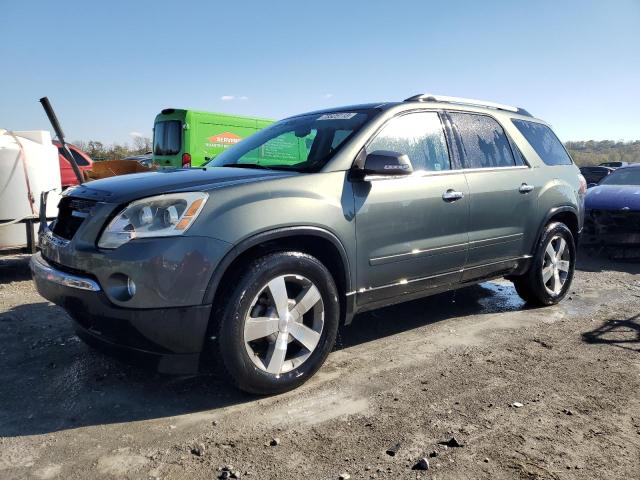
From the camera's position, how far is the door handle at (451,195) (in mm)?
3834

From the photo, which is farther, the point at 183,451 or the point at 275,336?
the point at 275,336

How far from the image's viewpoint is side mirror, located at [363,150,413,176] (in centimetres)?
331

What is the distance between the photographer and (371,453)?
2.45 m

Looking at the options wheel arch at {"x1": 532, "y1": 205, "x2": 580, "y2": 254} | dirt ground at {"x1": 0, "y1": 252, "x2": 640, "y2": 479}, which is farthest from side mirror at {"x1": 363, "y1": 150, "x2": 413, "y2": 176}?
wheel arch at {"x1": 532, "y1": 205, "x2": 580, "y2": 254}

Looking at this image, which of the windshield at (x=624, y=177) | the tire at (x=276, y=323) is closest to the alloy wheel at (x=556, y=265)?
the tire at (x=276, y=323)

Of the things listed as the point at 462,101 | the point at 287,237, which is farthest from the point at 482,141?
the point at 287,237

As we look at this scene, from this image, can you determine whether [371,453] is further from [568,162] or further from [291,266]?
[568,162]

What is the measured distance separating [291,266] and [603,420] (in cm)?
190

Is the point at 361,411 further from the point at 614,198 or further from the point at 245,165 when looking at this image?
the point at 614,198

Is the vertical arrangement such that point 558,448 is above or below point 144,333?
below

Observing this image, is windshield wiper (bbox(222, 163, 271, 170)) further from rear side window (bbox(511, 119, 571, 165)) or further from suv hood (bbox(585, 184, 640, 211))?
suv hood (bbox(585, 184, 640, 211))

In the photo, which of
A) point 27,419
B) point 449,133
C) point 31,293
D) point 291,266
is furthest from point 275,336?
point 31,293

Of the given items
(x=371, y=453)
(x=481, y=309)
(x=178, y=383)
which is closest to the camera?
(x=371, y=453)

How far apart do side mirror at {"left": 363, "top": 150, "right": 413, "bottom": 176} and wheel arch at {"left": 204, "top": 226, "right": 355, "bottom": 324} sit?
517 mm
